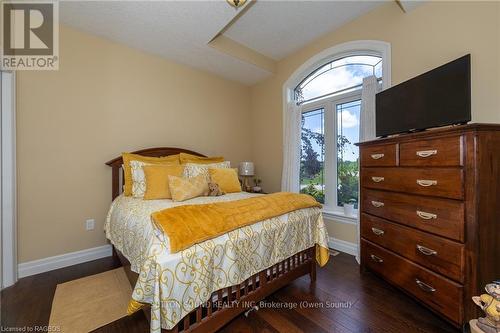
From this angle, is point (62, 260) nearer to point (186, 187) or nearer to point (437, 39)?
point (186, 187)

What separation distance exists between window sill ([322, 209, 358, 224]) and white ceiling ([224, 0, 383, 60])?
2.48m

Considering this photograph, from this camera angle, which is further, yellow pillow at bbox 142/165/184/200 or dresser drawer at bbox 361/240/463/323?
yellow pillow at bbox 142/165/184/200

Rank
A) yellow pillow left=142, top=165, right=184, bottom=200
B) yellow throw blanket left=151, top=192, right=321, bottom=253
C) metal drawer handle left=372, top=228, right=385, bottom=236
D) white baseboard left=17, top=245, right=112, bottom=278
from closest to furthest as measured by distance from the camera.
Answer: yellow throw blanket left=151, top=192, right=321, bottom=253
metal drawer handle left=372, top=228, right=385, bottom=236
white baseboard left=17, top=245, right=112, bottom=278
yellow pillow left=142, top=165, right=184, bottom=200

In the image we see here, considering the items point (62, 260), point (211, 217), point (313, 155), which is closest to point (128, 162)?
point (62, 260)

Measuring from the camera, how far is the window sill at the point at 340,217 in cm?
274

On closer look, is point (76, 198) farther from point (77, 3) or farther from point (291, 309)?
point (291, 309)

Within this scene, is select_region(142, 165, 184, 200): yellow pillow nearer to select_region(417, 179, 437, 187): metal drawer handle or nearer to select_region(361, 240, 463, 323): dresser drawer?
select_region(361, 240, 463, 323): dresser drawer

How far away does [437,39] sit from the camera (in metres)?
Answer: 1.96

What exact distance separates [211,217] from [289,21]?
2612 mm

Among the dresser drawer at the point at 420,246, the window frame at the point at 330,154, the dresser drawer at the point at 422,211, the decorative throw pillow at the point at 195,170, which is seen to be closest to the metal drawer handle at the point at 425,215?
the dresser drawer at the point at 422,211

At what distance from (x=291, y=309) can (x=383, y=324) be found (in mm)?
638

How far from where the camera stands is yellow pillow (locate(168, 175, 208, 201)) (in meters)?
2.18

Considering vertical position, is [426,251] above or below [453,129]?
below

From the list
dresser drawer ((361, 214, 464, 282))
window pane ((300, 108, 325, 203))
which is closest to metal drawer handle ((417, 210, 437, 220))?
dresser drawer ((361, 214, 464, 282))
